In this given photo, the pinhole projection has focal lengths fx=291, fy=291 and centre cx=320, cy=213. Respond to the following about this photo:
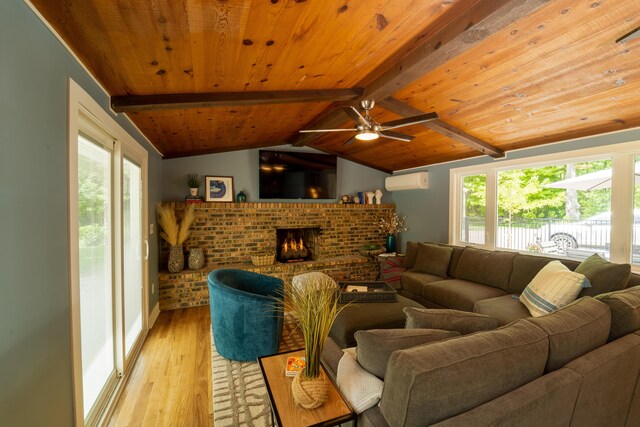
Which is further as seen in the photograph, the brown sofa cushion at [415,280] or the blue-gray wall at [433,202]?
the blue-gray wall at [433,202]

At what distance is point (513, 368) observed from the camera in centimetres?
112

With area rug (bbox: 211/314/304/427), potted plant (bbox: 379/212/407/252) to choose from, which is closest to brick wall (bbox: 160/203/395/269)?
potted plant (bbox: 379/212/407/252)

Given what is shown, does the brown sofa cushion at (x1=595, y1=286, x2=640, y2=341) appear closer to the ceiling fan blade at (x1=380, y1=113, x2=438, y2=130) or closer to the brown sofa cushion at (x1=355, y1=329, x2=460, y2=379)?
the brown sofa cushion at (x1=355, y1=329, x2=460, y2=379)

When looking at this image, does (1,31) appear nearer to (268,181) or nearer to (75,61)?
(75,61)

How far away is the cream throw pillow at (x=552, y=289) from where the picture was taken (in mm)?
2432

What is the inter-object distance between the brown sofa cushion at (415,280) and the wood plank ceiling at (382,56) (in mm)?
1939

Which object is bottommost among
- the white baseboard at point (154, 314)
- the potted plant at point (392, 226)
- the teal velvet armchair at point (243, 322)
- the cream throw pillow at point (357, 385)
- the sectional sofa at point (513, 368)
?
the white baseboard at point (154, 314)

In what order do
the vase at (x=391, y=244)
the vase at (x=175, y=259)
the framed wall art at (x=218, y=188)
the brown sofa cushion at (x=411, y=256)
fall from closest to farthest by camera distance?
1. the vase at (x=175, y=259)
2. the brown sofa cushion at (x=411, y=256)
3. the framed wall art at (x=218, y=188)
4. the vase at (x=391, y=244)

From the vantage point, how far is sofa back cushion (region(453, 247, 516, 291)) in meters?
3.39

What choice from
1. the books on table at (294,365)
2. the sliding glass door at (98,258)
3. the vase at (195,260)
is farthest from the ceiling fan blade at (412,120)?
the vase at (195,260)

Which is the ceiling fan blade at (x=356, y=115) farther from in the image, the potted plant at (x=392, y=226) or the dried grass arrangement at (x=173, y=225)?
the potted plant at (x=392, y=226)

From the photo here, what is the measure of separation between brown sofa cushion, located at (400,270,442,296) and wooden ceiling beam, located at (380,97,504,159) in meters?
1.82

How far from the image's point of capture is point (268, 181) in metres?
4.95

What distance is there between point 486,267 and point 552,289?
1.03 metres
